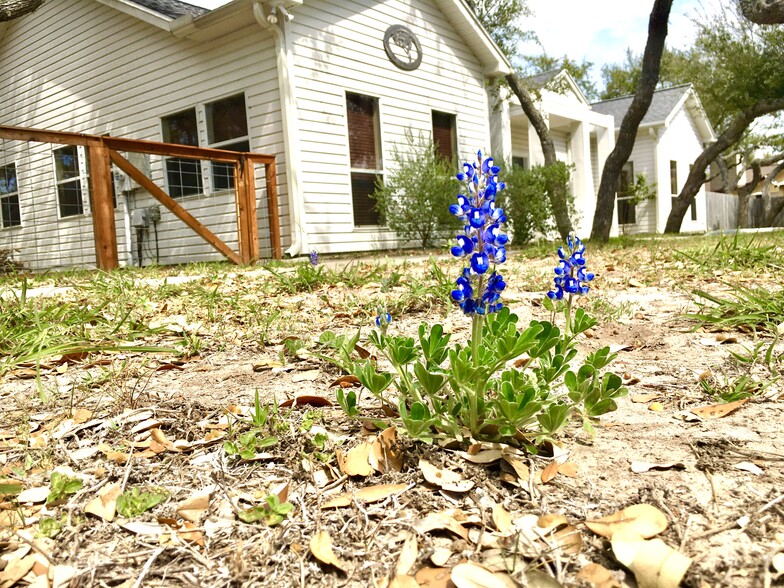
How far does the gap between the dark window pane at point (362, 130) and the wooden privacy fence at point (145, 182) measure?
177cm

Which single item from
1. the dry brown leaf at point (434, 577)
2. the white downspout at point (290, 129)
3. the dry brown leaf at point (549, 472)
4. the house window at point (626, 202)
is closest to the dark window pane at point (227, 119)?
the white downspout at point (290, 129)

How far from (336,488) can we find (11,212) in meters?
14.7

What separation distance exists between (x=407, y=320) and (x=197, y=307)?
58.4 inches

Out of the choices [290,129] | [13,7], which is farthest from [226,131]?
[13,7]

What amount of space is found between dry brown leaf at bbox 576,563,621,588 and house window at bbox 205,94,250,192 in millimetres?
9164

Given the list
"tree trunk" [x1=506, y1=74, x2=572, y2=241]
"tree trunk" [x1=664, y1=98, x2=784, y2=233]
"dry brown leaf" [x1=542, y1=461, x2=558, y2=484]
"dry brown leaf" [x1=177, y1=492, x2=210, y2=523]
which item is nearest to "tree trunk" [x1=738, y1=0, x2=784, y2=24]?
"tree trunk" [x1=506, y1=74, x2=572, y2=241]

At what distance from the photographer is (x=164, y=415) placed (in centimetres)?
193

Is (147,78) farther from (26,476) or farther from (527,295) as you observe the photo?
(26,476)

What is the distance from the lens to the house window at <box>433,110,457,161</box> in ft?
38.5

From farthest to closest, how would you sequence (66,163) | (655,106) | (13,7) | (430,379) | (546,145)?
(655,106) < (546,145) < (66,163) < (13,7) < (430,379)

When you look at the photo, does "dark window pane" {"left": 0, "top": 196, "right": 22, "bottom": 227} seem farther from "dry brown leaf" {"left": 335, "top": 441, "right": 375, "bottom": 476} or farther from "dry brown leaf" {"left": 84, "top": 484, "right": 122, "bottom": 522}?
"dry brown leaf" {"left": 335, "top": 441, "right": 375, "bottom": 476}

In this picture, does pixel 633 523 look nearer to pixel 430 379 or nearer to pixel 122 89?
pixel 430 379

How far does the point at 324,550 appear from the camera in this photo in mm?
1167

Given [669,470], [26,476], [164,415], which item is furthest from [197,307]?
[669,470]
